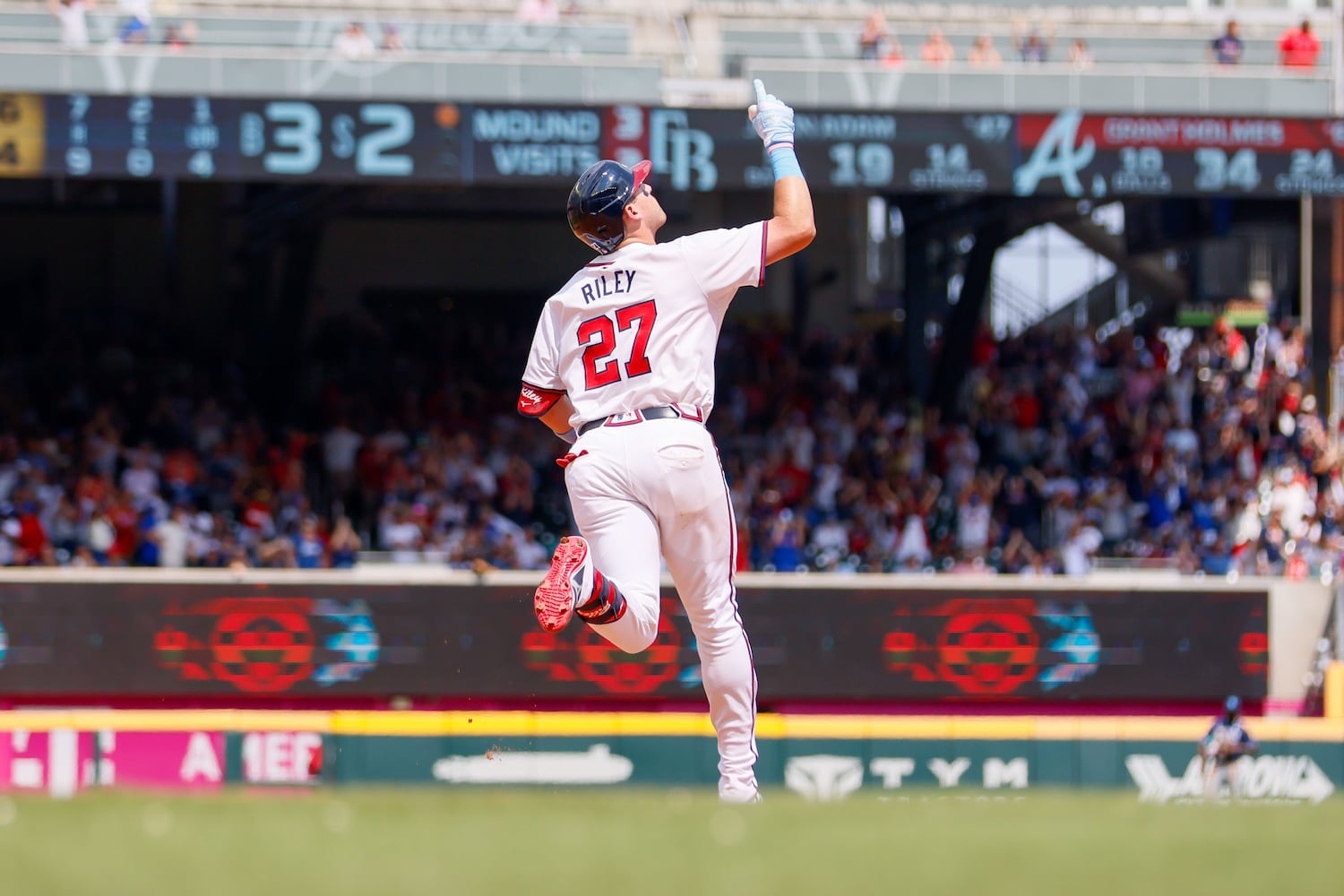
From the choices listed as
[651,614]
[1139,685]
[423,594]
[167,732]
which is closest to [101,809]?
[651,614]

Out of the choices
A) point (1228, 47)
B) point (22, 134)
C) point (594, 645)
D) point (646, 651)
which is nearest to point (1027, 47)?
point (1228, 47)

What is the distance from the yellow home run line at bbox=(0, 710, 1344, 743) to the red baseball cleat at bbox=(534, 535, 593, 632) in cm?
572

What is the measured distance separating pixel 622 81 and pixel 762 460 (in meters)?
3.98

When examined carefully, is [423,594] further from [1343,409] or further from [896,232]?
[896,232]

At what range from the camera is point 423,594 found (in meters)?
13.8

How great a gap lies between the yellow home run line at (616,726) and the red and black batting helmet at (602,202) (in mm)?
5582

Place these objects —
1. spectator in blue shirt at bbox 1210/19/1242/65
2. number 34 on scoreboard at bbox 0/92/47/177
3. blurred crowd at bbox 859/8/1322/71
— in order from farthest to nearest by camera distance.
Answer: spectator in blue shirt at bbox 1210/19/1242/65 → blurred crowd at bbox 859/8/1322/71 → number 34 on scoreboard at bbox 0/92/47/177

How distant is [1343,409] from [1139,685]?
18.6 ft

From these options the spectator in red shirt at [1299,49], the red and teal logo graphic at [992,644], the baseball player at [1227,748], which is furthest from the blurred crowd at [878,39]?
the baseball player at [1227,748]

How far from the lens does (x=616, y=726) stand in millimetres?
10805

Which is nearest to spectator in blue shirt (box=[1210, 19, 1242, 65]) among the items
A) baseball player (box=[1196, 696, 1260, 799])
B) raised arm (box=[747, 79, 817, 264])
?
baseball player (box=[1196, 696, 1260, 799])

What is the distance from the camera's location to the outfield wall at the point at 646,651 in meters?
13.6

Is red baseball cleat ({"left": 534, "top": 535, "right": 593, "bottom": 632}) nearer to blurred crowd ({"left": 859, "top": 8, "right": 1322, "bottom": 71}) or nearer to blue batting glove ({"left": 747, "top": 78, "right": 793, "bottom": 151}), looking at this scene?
blue batting glove ({"left": 747, "top": 78, "right": 793, "bottom": 151})

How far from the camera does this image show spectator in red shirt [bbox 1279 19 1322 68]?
17.7 meters
